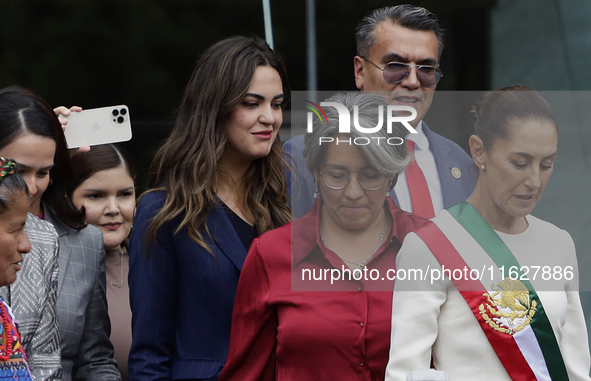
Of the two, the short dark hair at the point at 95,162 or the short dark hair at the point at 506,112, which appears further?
the short dark hair at the point at 95,162

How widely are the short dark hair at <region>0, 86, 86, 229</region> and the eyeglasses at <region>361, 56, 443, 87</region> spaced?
1.14 metres

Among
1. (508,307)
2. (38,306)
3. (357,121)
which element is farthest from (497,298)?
(38,306)

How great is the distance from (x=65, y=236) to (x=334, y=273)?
1.20m

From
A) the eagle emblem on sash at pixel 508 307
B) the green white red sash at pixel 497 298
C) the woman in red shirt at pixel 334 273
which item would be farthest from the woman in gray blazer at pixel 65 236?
the eagle emblem on sash at pixel 508 307

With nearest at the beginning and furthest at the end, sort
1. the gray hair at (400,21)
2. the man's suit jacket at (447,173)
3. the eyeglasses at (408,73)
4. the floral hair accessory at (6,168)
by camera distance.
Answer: the man's suit jacket at (447,173), the floral hair accessory at (6,168), the eyeglasses at (408,73), the gray hair at (400,21)

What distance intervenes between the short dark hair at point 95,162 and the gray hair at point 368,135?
161 centimetres

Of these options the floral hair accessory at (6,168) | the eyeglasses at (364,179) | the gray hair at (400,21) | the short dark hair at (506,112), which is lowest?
the eyeglasses at (364,179)

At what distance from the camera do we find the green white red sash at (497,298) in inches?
70.7

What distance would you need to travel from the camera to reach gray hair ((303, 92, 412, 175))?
6.35 ft

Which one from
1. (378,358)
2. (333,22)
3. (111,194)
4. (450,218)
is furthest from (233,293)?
(333,22)

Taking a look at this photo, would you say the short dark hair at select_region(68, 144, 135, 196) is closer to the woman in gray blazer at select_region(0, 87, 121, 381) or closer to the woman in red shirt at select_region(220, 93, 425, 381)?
the woman in gray blazer at select_region(0, 87, 121, 381)

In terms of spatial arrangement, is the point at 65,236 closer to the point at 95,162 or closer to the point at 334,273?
the point at 95,162

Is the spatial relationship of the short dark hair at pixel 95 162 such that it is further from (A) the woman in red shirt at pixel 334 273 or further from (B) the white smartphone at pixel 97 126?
(A) the woman in red shirt at pixel 334 273

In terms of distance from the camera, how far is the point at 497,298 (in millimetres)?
1827
